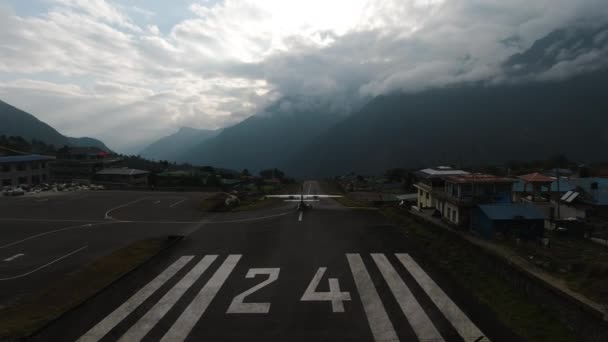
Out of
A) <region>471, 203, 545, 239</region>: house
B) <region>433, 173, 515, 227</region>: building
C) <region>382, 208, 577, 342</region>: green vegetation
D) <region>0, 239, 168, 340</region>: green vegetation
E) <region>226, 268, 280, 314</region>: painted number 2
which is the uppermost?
<region>433, 173, 515, 227</region>: building

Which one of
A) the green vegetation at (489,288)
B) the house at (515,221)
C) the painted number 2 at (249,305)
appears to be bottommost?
the painted number 2 at (249,305)

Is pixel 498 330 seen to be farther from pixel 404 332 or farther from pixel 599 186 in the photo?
pixel 599 186

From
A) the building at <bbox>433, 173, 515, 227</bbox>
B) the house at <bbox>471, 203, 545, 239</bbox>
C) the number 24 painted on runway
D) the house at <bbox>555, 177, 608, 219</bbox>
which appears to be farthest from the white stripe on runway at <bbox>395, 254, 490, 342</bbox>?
the house at <bbox>555, 177, 608, 219</bbox>

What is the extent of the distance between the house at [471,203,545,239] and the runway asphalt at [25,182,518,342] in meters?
11.0

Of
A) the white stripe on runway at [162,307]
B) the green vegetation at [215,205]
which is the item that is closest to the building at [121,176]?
the green vegetation at [215,205]

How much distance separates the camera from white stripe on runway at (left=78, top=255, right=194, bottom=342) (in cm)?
1312

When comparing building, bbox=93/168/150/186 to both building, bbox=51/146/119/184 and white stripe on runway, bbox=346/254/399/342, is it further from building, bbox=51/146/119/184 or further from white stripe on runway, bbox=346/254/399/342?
white stripe on runway, bbox=346/254/399/342

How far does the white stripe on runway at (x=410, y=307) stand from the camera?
1292cm

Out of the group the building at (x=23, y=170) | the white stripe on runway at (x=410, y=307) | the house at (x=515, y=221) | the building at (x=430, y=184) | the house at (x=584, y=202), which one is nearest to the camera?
the white stripe on runway at (x=410, y=307)

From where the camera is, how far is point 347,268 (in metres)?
20.1

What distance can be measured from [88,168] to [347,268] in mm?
120979

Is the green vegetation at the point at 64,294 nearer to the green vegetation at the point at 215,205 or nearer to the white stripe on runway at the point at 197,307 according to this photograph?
the white stripe on runway at the point at 197,307

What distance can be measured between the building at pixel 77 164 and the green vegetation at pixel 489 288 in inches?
4550

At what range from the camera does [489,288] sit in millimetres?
17125
